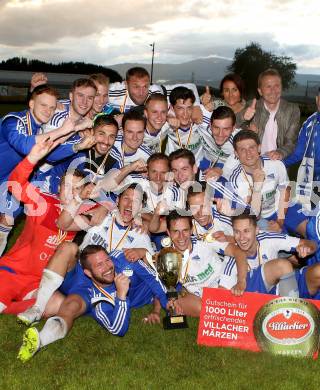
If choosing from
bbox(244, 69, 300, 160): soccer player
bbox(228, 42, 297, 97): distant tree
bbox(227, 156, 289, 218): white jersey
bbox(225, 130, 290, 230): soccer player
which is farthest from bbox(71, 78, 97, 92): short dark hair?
bbox(228, 42, 297, 97): distant tree

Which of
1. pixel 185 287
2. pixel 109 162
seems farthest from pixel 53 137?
pixel 185 287

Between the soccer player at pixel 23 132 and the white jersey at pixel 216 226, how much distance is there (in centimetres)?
144

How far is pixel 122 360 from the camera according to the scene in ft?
11.8

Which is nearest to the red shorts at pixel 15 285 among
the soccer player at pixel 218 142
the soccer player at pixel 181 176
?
the soccer player at pixel 181 176

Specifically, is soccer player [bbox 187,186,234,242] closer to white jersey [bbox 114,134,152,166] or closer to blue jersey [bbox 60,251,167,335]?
blue jersey [bbox 60,251,167,335]

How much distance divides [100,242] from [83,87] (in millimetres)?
1685

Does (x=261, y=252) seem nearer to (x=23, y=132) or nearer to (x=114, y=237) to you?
(x=114, y=237)

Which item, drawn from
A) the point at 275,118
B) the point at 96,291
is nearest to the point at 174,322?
the point at 96,291

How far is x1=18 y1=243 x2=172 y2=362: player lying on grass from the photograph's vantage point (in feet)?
12.3

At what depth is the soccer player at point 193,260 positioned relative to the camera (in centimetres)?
429

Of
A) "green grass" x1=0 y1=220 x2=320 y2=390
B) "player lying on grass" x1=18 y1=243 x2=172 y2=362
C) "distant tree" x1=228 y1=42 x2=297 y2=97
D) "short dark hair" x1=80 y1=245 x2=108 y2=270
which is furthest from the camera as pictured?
"distant tree" x1=228 y1=42 x2=297 y2=97

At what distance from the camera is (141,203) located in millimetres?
4762

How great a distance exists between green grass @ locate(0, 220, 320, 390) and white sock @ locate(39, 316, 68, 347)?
3.4 inches

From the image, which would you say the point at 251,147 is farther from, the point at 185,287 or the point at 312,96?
the point at 312,96
